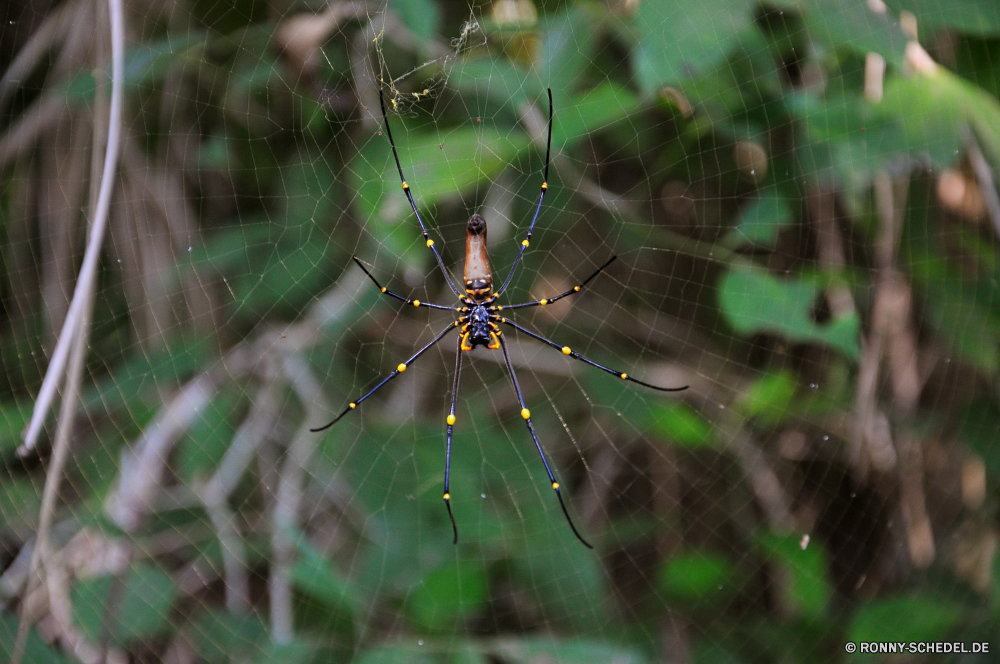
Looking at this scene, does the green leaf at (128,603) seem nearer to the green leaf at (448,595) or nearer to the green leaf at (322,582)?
the green leaf at (322,582)

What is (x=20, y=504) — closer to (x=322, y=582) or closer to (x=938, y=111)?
(x=322, y=582)

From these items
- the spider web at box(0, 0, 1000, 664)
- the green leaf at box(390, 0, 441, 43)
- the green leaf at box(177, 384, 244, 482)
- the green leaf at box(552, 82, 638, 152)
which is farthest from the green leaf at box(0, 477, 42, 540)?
the green leaf at box(552, 82, 638, 152)

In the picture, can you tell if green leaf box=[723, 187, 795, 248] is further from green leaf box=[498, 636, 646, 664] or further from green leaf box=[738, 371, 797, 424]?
green leaf box=[498, 636, 646, 664]

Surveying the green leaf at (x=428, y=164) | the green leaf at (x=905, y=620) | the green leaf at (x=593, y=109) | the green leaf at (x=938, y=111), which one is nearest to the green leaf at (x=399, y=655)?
the green leaf at (x=428, y=164)

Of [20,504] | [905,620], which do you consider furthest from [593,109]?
[20,504]

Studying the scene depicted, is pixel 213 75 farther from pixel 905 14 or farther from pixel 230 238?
pixel 905 14

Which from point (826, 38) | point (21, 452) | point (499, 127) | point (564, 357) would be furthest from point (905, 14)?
point (21, 452)
